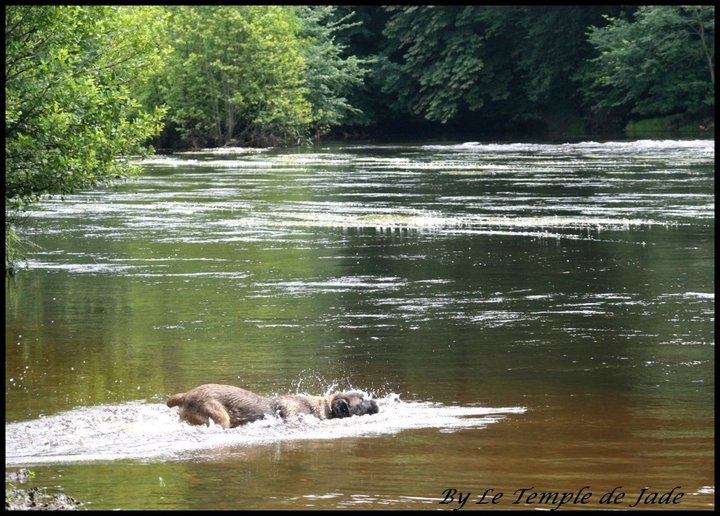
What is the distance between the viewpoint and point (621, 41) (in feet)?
222

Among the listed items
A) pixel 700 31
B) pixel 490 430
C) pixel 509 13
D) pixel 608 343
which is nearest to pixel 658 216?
pixel 608 343

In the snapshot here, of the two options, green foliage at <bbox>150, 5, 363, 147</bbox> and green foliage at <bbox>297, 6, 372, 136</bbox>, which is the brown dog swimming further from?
green foliage at <bbox>297, 6, 372, 136</bbox>

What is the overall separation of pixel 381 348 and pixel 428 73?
208ft

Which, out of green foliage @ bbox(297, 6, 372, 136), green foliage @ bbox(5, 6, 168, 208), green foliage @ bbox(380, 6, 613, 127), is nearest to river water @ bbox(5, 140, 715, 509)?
green foliage @ bbox(5, 6, 168, 208)

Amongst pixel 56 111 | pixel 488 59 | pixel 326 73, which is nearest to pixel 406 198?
pixel 56 111

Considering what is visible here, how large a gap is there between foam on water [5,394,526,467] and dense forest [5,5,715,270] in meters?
33.7

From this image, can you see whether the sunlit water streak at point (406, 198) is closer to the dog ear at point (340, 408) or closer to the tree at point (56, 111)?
the tree at point (56, 111)

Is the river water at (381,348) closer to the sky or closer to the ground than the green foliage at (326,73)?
closer to the ground

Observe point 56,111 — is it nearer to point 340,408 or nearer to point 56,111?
point 56,111

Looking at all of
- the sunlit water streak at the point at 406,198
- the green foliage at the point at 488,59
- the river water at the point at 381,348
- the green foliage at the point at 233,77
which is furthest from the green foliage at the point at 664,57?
the river water at the point at 381,348

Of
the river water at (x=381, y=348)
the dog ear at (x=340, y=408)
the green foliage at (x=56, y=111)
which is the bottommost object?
the river water at (x=381, y=348)

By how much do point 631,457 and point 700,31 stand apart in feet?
194

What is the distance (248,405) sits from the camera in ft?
36.6

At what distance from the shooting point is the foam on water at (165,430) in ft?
33.7
